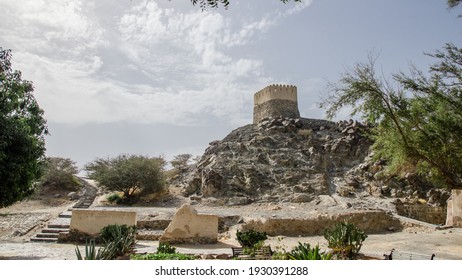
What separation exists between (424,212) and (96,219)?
1950 cm

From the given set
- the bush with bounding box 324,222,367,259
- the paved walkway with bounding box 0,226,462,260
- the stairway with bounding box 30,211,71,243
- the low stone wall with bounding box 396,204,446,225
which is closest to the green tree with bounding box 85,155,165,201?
the stairway with bounding box 30,211,71,243

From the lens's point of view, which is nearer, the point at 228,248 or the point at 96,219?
the point at 228,248

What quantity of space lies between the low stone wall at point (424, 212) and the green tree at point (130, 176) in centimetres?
1734

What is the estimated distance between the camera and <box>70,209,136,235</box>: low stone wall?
13344 mm

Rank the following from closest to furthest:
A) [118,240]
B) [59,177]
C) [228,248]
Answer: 1. [118,240]
2. [228,248]
3. [59,177]

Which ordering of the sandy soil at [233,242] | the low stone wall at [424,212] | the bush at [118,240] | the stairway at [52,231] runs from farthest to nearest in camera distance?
the low stone wall at [424,212]
the stairway at [52,231]
the sandy soil at [233,242]
the bush at [118,240]

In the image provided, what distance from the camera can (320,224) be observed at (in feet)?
57.4

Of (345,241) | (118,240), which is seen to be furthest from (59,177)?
(345,241)

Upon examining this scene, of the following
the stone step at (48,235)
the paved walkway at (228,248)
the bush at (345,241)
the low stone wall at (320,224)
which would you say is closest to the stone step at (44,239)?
the stone step at (48,235)

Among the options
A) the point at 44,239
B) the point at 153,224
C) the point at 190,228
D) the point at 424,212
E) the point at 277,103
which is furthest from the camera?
the point at 277,103

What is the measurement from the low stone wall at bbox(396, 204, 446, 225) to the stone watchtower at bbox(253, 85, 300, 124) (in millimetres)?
22703

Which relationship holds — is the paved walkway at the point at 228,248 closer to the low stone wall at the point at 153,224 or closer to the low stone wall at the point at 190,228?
the low stone wall at the point at 190,228

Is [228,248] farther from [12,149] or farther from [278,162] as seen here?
[278,162]

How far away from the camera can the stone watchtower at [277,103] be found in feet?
144
